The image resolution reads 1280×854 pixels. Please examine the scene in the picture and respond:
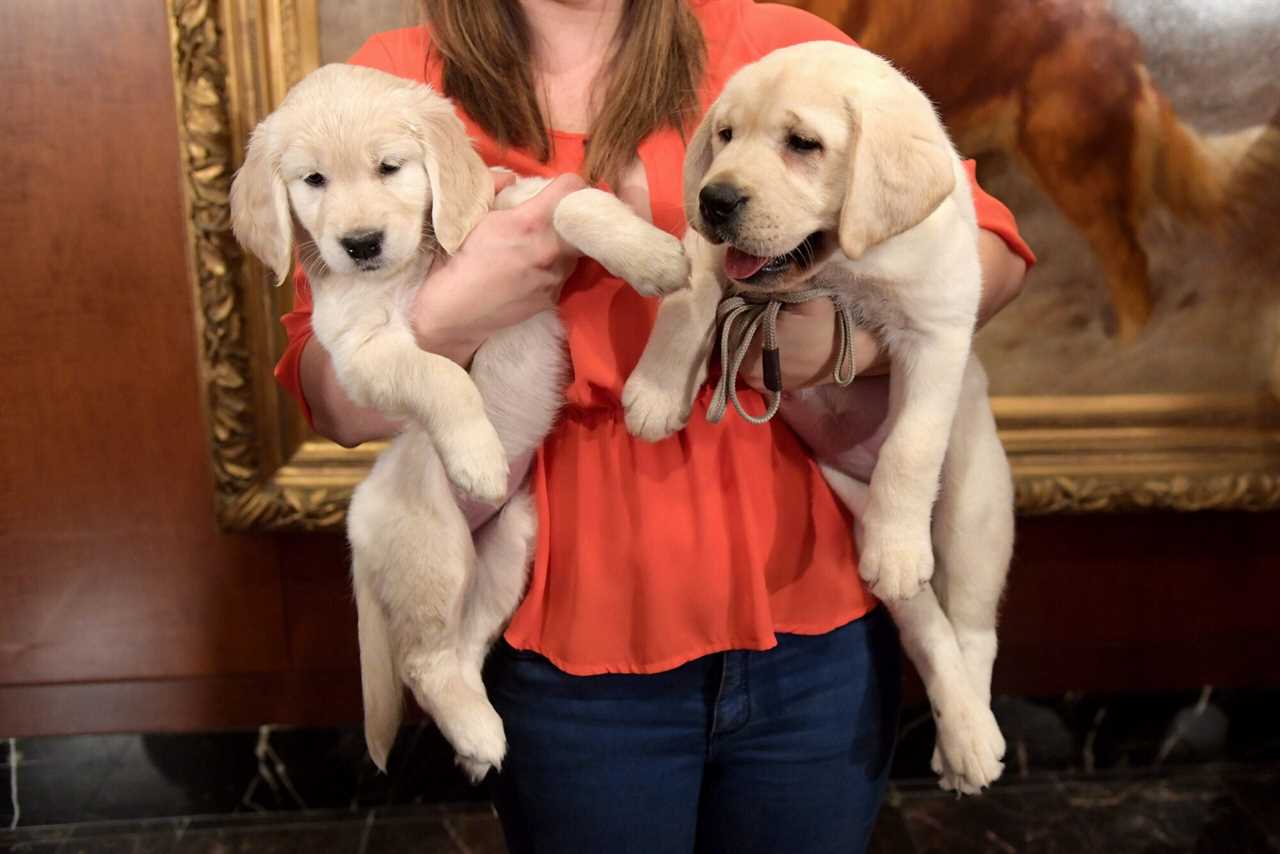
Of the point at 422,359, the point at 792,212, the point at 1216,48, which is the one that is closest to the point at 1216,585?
the point at 1216,48

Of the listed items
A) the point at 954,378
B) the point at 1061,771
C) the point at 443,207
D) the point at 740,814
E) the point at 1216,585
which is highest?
the point at 443,207

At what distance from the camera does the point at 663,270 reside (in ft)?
3.19

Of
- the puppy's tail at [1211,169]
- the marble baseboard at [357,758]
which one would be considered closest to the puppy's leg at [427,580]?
the marble baseboard at [357,758]

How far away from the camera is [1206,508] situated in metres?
2.30

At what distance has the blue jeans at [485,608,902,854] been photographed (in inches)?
43.5

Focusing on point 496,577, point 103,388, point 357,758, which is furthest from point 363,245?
point 357,758

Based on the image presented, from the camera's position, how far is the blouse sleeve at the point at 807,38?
116cm

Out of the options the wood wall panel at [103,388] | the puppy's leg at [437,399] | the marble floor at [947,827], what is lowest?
the marble floor at [947,827]

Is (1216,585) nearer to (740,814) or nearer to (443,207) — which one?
(740,814)

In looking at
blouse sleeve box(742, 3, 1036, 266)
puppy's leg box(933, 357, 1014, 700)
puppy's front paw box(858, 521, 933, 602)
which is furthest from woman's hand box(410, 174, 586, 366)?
puppy's leg box(933, 357, 1014, 700)

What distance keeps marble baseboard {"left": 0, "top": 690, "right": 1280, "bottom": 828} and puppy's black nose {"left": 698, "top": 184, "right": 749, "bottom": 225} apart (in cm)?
178

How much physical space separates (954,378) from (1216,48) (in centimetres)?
148

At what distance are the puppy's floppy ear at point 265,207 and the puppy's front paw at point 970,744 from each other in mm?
945

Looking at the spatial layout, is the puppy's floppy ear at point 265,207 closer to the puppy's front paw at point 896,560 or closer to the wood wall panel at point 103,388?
the puppy's front paw at point 896,560
